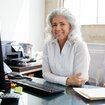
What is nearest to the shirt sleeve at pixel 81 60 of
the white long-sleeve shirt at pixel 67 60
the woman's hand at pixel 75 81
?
the white long-sleeve shirt at pixel 67 60

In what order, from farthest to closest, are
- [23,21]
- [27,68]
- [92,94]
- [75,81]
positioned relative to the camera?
[23,21], [27,68], [75,81], [92,94]

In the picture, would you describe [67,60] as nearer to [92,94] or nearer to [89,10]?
[92,94]

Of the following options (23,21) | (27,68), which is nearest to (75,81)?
(27,68)

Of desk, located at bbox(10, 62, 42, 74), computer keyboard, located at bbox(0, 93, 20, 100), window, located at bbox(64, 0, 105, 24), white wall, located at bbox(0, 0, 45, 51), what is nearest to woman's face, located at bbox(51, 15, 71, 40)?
desk, located at bbox(10, 62, 42, 74)

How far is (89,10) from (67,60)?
7.81ft

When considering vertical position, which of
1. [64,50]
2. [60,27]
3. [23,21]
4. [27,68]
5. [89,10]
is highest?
[89,10]

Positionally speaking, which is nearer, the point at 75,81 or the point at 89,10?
the point at 75,81

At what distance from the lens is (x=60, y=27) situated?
198 cm

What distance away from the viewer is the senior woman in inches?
70.9

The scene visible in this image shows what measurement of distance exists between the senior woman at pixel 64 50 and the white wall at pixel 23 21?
4.53 feet

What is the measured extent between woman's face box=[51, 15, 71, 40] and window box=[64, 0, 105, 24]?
1891 mm

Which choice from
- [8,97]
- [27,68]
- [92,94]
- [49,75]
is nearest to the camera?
[8,97]

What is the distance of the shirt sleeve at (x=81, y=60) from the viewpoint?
178cm

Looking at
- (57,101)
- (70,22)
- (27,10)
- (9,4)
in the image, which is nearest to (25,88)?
(57,101)
